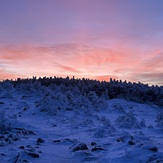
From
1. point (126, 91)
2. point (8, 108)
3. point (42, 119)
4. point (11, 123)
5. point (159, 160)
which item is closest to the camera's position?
point (159, 160)

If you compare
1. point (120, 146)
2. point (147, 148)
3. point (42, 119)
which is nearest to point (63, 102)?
point (42, 119)

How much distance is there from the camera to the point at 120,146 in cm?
680

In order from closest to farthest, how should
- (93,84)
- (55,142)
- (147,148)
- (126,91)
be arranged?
1. (147,148)
2. (55,142)
3. (126,91)
4. (93,84)

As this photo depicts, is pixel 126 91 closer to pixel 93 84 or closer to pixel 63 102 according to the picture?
pixel 93 84

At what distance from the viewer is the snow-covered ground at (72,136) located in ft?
19.4

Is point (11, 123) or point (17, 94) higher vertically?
point (17, 94)

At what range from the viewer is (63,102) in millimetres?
15828

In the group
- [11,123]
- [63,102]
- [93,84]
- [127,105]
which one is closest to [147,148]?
[11,123]

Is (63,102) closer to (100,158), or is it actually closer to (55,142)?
(55,142)

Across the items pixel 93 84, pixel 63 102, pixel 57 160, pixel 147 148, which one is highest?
pixel 93 84

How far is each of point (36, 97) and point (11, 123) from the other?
993 cm

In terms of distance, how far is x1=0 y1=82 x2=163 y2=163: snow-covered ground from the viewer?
19.4 feet

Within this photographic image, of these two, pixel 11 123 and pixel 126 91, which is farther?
pixel 126 91

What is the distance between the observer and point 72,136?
29.6 feet
